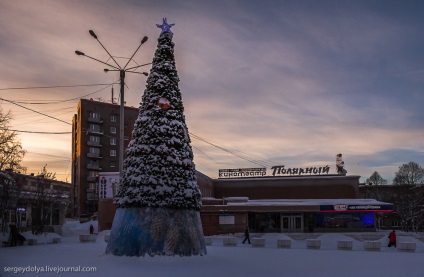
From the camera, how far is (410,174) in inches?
3893

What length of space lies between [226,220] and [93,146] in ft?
181

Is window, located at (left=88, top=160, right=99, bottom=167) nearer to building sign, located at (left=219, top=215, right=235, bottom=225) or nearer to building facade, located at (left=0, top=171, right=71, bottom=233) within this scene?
building facade, located at (left=0, top=171, right=71, bottom=233)

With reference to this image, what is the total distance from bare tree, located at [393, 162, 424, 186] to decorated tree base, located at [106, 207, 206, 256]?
87001mm

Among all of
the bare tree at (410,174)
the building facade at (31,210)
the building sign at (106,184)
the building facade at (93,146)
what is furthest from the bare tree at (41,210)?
the bare tree at (410,174)

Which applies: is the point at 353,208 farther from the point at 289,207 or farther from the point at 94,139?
the point at 94,139

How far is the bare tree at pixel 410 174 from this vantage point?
317 feet

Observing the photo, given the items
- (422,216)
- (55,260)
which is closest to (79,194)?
(422,216)

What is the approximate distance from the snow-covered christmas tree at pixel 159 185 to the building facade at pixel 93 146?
73840 mm

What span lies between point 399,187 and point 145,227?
9039cm

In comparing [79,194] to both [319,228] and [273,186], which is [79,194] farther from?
[319,228]

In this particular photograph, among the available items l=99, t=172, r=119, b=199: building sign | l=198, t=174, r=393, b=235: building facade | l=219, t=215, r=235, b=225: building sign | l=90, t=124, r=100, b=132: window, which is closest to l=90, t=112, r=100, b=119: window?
l=90, t=124, r=100, b=132: window

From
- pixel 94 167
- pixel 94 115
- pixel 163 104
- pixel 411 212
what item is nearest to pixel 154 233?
pixel 163 104

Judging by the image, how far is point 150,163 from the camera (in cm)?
1950

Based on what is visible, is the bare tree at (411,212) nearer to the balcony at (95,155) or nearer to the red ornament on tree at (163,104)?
the red ornament on tree at (163,104)
